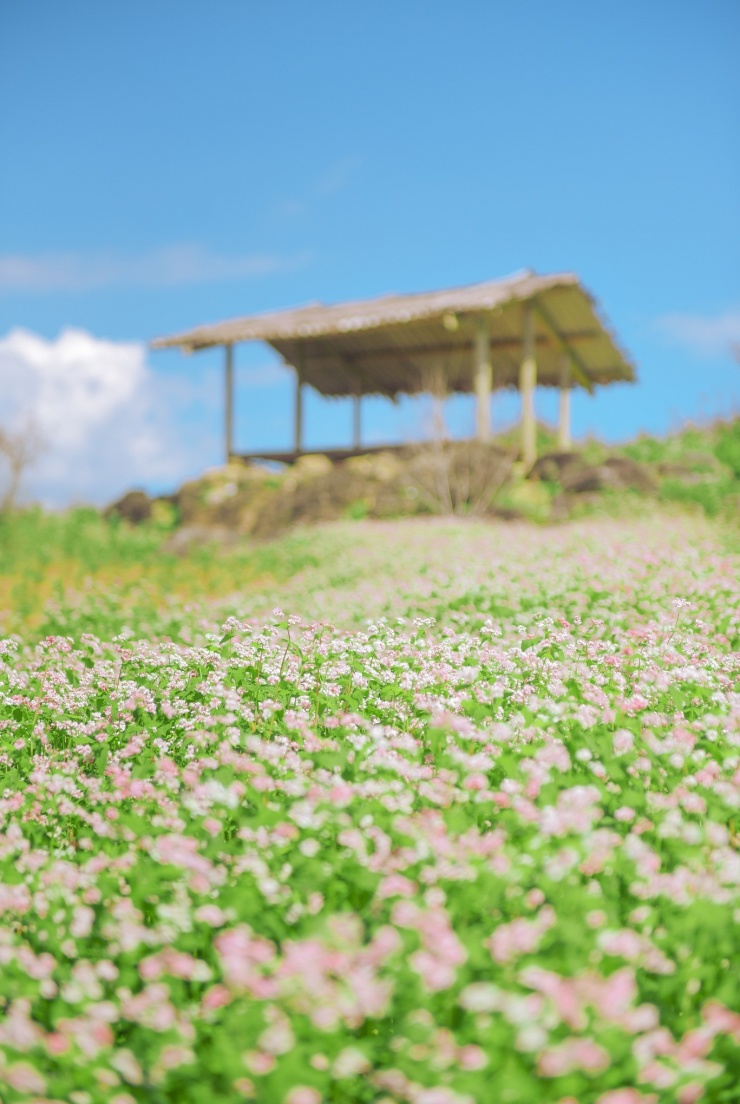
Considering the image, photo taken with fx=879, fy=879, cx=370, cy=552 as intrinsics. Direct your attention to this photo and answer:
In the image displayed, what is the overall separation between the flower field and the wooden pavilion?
51.8 feet

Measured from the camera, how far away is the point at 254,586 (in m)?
14.0

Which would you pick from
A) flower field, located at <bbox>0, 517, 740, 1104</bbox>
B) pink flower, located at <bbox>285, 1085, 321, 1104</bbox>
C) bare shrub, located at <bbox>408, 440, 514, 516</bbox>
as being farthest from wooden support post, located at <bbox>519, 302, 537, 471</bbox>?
pink flower, located at <bbox>285, 1085, 321, 1104</bbox>

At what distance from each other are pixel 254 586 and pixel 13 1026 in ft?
38.0

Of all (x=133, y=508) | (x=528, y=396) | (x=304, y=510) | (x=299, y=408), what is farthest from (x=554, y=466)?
(x=133, y=508)

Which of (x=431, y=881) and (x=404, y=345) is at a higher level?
(x=404, y=345)

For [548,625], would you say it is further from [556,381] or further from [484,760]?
[556,381]

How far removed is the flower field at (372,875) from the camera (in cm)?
231

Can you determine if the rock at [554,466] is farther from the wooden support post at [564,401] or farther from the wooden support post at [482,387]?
the wooden support post at [564,401]

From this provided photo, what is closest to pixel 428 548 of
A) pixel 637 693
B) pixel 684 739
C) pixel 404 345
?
pixel 637 693

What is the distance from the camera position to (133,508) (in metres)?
24.0

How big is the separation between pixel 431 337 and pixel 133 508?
384 inches

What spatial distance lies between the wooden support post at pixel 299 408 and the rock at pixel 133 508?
4508mm

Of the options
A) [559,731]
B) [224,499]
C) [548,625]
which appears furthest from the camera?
[224,499]

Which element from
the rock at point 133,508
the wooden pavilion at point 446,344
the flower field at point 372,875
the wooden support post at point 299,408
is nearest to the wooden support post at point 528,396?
the wooden pavilion at point 446,344
